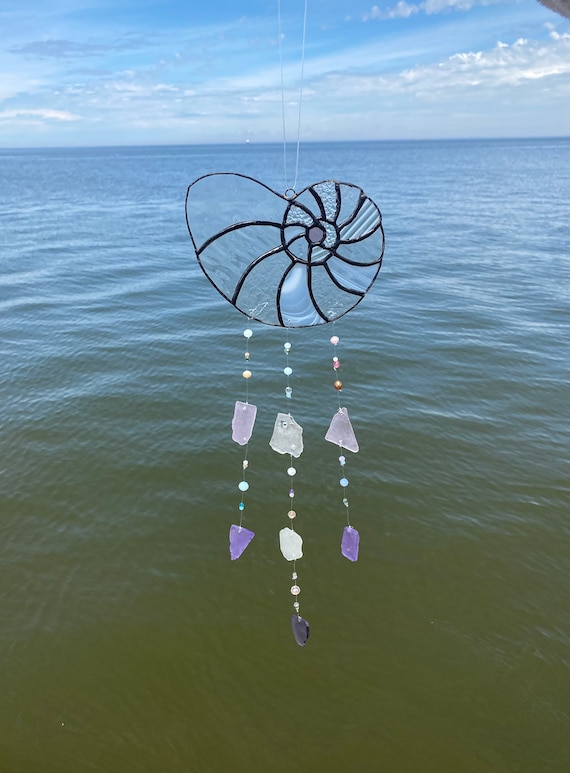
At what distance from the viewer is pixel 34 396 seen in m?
16.9

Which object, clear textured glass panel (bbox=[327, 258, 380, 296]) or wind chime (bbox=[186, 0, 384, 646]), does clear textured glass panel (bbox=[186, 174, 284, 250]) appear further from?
clear textured glass panel (bbox=[327, 258, 380, 296])

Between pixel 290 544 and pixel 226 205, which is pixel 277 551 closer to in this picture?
pixel 290 544

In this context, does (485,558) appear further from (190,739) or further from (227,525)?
(190,739)

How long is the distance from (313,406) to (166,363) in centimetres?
668

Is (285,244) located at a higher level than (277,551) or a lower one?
higher

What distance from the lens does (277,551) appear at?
11.3 metres

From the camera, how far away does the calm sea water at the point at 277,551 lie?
26.9 ft

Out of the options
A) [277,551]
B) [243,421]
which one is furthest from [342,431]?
[277,551]

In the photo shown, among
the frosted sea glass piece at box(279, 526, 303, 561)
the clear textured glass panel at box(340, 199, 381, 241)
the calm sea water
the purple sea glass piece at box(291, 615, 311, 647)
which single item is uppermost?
the clear textured glass panel at box(340, 199, 381, 241)

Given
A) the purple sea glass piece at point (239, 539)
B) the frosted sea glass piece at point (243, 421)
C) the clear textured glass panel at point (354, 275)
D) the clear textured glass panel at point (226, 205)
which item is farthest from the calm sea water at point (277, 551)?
the clear textured glass panel at point (226, 205)

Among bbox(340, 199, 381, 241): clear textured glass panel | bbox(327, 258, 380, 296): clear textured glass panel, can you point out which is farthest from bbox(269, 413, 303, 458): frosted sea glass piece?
bbox(340, 199, 381, 241): clear textured glass panel

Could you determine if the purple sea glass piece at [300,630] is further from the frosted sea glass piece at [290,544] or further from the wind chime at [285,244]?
the wind chime at [285,244]

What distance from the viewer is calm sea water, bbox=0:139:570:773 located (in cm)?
820

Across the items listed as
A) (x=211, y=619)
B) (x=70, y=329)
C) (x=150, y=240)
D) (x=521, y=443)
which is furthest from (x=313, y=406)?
(x=150, y=240)
